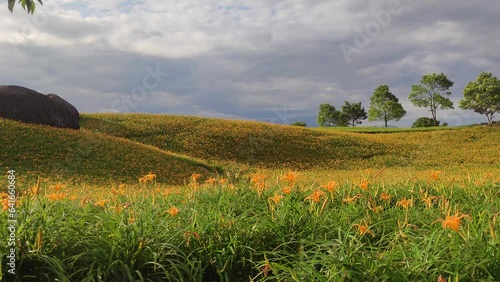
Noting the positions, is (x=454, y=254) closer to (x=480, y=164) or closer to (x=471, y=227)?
(x=471, y=227)

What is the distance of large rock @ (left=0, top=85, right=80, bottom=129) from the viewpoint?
26625 mm

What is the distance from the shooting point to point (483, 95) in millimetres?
62938

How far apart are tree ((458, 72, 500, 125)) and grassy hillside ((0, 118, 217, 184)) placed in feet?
176

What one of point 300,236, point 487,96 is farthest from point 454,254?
point 487,96

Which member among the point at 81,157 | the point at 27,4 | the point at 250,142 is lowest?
the point at 81,157

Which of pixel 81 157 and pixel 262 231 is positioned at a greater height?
pixel 81 157

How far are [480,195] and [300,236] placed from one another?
11.4 feet

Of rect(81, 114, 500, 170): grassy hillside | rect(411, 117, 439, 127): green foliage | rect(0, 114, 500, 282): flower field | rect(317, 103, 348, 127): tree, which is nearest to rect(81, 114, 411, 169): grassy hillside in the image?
rect(81, 114, 500, 170): grassy hillside

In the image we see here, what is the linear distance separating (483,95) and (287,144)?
45.3 metres

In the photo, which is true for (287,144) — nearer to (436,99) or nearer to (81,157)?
(81,157)

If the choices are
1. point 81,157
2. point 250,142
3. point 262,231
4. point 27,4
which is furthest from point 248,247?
point 250,142

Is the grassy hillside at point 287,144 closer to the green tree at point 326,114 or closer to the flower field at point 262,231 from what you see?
the flower field at point 262,231

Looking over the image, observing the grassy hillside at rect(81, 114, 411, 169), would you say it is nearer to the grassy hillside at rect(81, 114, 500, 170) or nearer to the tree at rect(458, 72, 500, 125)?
the grassy hillside at rect(81, 114, 500, 170)

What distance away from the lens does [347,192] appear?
6477 mm
